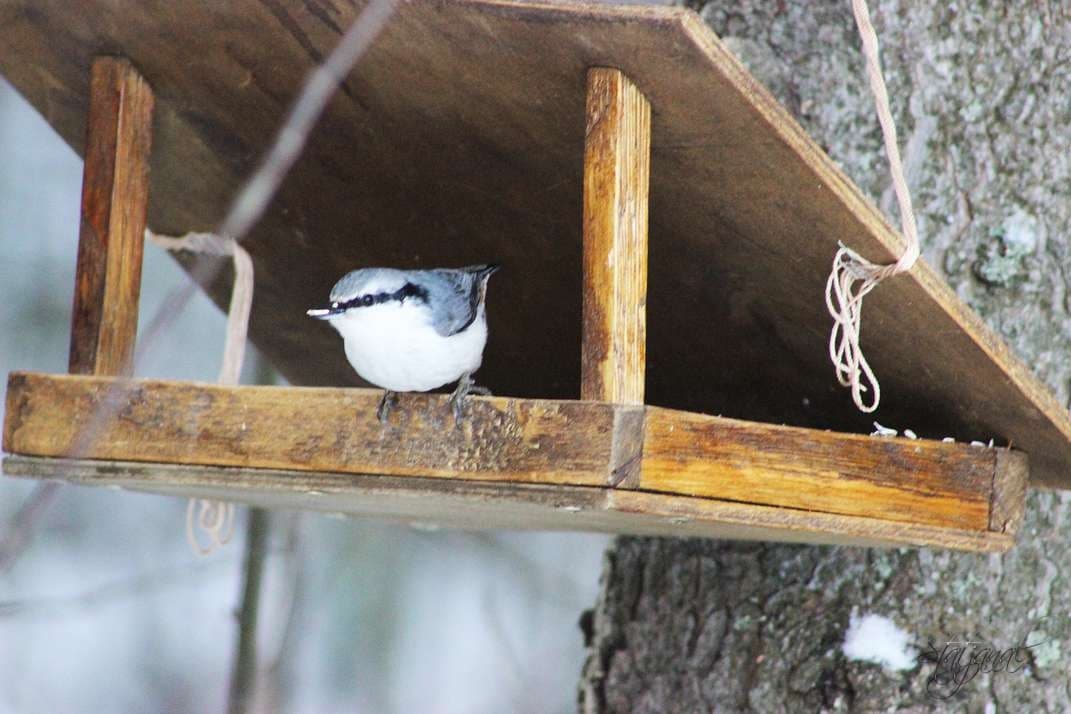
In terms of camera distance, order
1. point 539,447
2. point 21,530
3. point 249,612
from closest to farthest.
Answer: point 21,530 → point 539,447 → point 249,612

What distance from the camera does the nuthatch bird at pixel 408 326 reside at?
7.52ft

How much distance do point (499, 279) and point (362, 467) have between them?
978 mm

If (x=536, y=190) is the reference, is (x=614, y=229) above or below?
below

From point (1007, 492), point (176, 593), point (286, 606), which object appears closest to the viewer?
point (1007, 492)

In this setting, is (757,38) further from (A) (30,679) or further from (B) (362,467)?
(A) (30,679)

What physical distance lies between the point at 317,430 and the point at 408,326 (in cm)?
34

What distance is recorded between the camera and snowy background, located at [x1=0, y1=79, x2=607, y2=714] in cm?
601

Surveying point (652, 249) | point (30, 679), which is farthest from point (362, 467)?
point (30, 679)

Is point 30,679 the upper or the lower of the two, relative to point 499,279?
lower

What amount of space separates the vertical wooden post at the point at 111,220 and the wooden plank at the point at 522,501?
0.96 ft

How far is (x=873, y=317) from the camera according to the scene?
2.29 m

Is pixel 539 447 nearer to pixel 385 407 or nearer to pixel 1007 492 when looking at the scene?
pixel 385 407

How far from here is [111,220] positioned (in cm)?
254

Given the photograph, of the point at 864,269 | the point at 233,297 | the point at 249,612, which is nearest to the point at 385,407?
the point at 864,269
